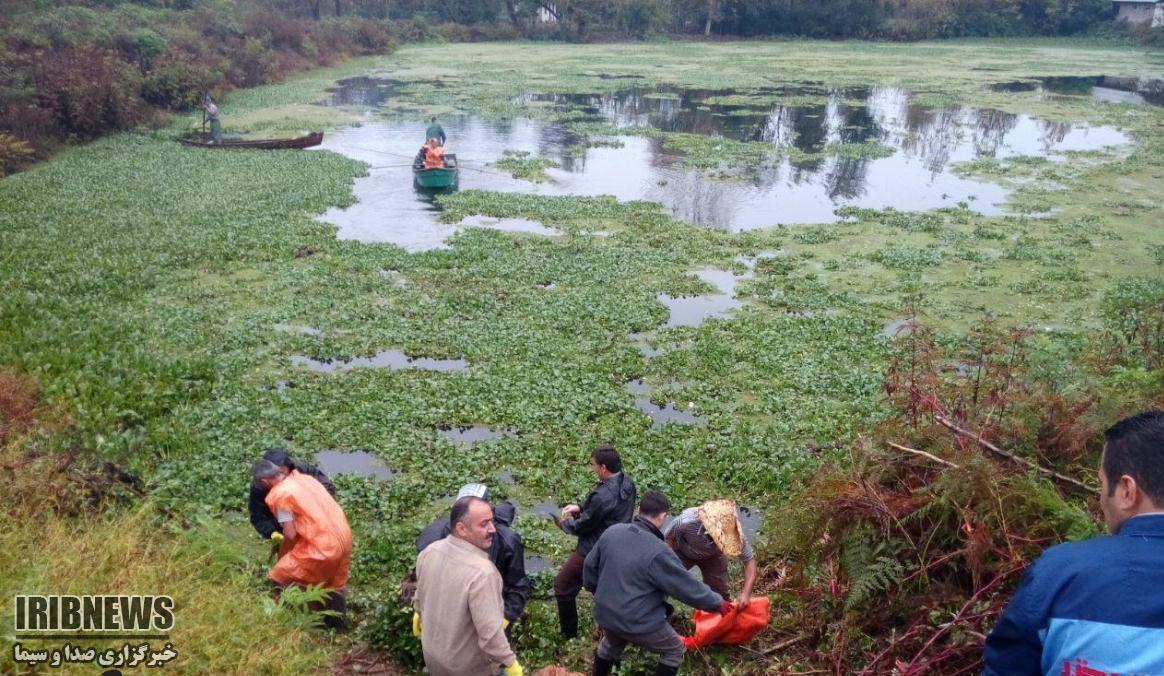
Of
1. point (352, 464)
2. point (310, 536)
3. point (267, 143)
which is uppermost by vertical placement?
point (267, 143)

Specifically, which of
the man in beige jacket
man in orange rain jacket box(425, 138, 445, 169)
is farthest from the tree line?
the man in beige jacket

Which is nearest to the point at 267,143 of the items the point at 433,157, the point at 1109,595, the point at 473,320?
the point at 433,157

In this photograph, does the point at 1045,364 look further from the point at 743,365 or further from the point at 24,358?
the point at 24,358

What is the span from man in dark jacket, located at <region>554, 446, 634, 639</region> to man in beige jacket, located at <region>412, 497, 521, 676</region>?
154 cm

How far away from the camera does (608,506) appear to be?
20.2ft

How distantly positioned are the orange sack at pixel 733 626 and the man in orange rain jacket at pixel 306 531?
280 cm

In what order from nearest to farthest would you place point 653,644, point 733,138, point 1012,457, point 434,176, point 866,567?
point 653,644, point 866,567, point 1012,457, point 434,176, point 733,138

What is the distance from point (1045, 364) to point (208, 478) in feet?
30.9

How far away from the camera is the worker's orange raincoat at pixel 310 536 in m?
6.06

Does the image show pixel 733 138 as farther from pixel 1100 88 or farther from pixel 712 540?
pixel 1100 88

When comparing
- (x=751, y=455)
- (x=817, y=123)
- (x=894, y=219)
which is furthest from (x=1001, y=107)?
(x=751, y=455)

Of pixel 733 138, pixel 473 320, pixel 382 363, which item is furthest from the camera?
pixel 733 138

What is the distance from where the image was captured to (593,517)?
20.4 ft

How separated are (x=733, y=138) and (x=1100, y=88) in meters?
30.5
